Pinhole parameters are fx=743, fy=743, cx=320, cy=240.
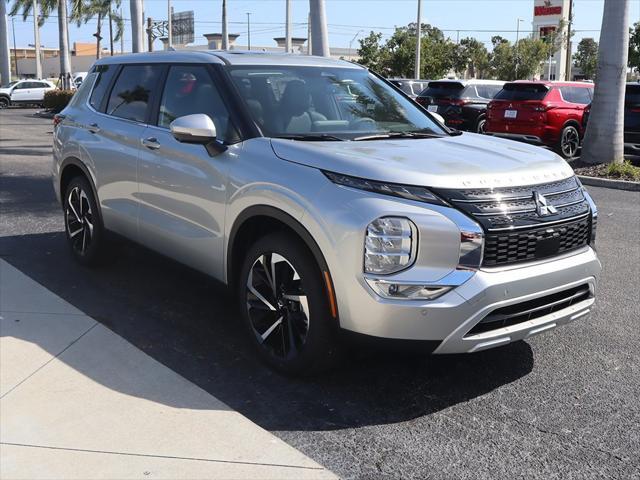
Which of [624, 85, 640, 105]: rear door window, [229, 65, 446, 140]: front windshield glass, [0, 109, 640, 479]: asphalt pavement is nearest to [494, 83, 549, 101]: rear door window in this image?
[624, 85, 640, 105]: rear door window

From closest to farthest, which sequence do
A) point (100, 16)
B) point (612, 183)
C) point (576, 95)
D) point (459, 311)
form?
1. point (459, 311)
2. point (612, 183)
3. point (576, 95)
4. point (100, 16)

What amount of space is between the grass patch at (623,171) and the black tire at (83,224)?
8865 millimetres

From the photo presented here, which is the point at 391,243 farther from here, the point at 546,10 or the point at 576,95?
the point at 546,10

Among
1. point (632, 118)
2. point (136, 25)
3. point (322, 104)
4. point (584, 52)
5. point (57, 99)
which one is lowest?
point (57, 99)

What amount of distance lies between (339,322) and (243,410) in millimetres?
670

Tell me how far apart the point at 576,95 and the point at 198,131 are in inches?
529

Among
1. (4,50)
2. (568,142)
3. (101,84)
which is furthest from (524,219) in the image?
(4,50)

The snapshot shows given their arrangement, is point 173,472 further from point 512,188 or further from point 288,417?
point 512,188

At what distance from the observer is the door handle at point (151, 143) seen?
5012mm

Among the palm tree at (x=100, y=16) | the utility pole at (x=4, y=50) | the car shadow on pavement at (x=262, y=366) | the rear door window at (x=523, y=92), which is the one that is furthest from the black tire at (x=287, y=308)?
the palm tree at (x=100, y=16)

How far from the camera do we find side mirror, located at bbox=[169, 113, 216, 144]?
14.1 feet

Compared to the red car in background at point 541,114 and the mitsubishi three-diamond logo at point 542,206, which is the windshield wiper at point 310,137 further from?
the red car in background at point 541,114

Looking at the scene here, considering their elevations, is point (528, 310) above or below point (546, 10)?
below

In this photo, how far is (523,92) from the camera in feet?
51.2
